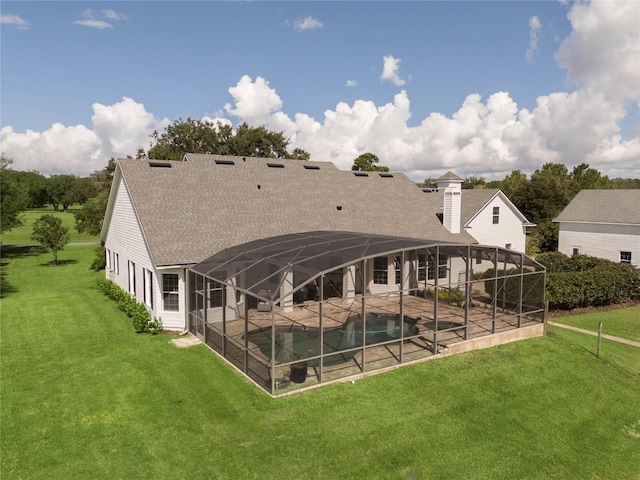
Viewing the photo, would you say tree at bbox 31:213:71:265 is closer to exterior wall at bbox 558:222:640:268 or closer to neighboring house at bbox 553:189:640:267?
neighboring house at bbox 553:189:640:267

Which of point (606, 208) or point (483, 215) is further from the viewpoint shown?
point (606, 208)

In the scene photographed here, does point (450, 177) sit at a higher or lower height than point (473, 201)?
higher

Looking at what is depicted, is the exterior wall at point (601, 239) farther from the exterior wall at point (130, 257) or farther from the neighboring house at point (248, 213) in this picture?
the exterior wall at point (130, 257)

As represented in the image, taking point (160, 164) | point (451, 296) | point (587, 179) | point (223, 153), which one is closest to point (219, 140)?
point (223, 153)

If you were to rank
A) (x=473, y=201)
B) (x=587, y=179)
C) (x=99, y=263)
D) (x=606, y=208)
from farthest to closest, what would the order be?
(x=587, y=179) < (x=606, y=208) < (x=99, y=263) < (x=473, y=201)

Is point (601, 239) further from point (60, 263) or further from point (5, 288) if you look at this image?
point (60, 263)

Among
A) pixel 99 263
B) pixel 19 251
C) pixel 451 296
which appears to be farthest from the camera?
pixel 19 251

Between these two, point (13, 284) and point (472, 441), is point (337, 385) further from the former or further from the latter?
point (13, 284)
